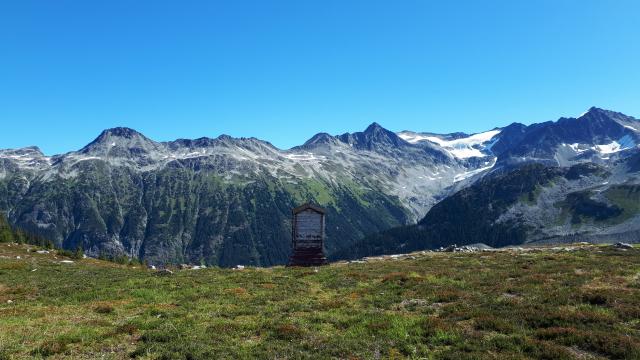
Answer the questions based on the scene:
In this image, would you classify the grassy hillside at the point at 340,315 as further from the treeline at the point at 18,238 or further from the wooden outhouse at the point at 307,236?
the treeline at the point at 18,238

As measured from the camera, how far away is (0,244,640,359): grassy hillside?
672 inches

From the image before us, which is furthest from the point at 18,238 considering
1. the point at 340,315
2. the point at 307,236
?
the point at 340,315

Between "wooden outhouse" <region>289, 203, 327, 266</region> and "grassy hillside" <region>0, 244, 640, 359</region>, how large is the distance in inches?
1104

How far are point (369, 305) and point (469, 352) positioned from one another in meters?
9.21

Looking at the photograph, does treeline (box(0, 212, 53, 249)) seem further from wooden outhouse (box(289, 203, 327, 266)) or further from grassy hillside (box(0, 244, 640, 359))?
grassy hillside (box(0, 244, 640, 359))

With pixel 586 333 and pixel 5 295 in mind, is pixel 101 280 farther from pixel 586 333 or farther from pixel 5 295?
pixel 586 333

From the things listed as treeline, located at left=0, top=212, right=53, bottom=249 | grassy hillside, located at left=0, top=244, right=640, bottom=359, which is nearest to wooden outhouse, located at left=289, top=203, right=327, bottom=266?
grassy hillside, located at left=0, top=244, right=640, bottom=359

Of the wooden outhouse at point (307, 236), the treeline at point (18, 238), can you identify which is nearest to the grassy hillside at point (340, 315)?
the wooden outhouse at point (307, 236)

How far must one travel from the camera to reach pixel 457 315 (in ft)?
72.0

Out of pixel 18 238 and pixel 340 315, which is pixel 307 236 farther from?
pixel 18 238

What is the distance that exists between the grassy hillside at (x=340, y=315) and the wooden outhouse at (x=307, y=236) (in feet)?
92.0

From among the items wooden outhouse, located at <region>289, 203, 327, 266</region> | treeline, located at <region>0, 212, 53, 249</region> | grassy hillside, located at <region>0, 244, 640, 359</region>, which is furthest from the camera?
treeline, located at <region>0, 212, 53, 249</region>

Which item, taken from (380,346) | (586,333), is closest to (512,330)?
(586,333)

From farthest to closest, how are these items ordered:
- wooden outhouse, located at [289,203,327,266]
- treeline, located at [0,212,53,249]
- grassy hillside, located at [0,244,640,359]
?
1. treeline, located at [0,212,53,249]
2. wooden outhouse, located at [289,203,327,266]
3. grassy hillside, located at [0,244,640,359]
